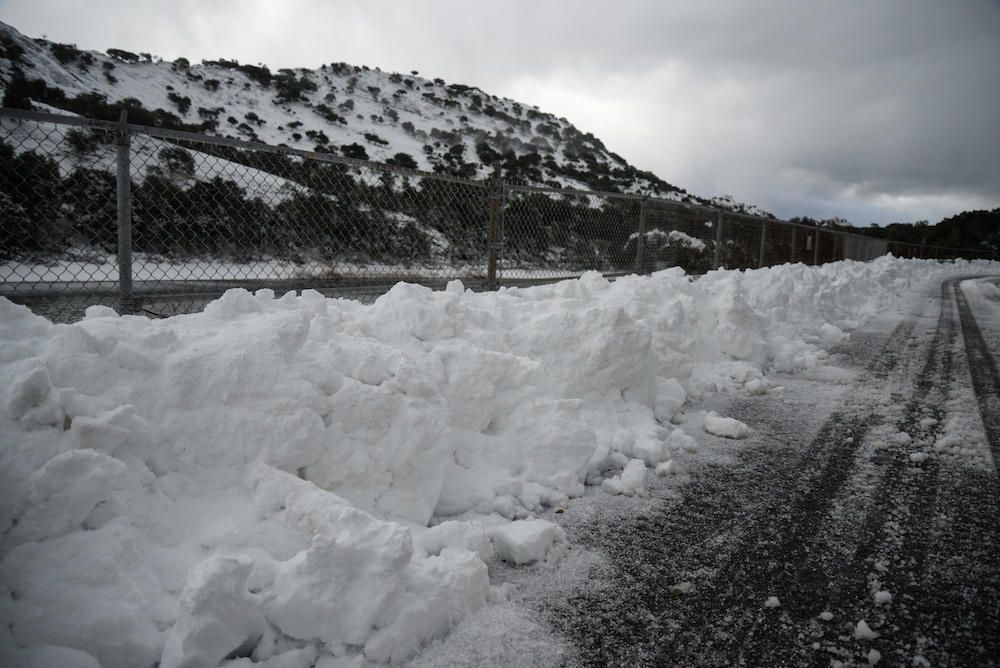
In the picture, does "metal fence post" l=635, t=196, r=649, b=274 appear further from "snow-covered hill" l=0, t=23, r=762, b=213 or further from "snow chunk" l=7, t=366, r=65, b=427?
"snow-covered hill" l=0, t=23, r=762, b=213

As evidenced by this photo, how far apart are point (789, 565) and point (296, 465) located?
180 centimetres

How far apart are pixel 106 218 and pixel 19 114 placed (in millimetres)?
1375

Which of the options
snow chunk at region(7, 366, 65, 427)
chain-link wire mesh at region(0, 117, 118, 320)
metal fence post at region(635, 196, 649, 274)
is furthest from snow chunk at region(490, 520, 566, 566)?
metal fence post at region(635, 196, 649, 274)

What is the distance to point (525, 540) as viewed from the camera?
1891 mm

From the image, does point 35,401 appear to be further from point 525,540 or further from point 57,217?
point 57,217

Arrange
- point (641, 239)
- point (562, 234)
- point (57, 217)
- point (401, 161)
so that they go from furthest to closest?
point (401, 161) < point (641, 239) < point (562, 234) < point (57, 217)

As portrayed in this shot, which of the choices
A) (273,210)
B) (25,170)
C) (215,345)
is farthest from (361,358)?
(25,170)

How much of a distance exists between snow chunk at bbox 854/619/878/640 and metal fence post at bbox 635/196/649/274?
603 cm

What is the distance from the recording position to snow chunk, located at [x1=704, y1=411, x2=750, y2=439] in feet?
10.5

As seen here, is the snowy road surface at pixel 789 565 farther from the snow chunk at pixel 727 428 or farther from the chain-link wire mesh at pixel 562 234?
the chain-link wire mesh at pixel 562 234

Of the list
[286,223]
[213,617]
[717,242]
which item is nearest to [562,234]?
[286,223]

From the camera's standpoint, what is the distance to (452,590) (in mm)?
1577

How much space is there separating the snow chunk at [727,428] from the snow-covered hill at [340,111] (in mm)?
17240

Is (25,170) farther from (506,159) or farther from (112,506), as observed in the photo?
(506,159)
